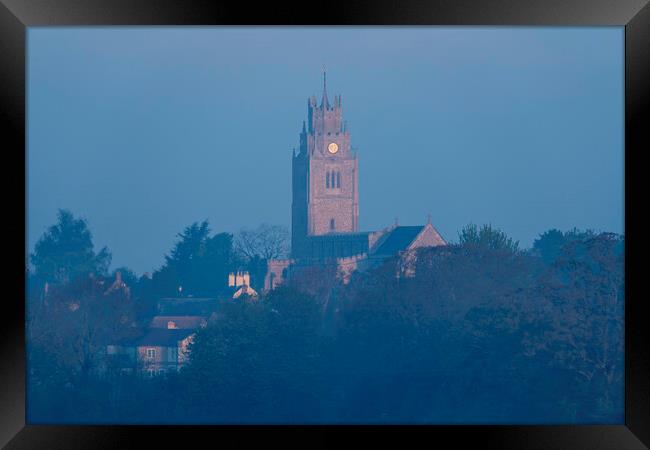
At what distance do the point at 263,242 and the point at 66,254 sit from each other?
380 inches

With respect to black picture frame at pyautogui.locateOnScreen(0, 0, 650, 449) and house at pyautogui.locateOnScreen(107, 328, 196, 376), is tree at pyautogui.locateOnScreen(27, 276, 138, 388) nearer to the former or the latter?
house at pyautogui.locateOnScreen(107, 328, 196, 376)

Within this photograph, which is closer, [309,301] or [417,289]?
[417,289]

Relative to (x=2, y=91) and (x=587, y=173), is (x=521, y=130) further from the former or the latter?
(x=2, y=91)

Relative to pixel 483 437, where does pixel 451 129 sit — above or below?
above

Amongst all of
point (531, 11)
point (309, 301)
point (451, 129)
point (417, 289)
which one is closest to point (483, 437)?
point (531, 11)

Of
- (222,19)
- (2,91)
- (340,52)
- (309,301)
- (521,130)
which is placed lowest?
(309,301)

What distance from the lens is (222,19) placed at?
238 centimetres

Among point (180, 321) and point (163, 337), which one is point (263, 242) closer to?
point (180, 321)

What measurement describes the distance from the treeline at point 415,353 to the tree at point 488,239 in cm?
8

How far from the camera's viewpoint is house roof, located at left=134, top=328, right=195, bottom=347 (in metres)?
33.9

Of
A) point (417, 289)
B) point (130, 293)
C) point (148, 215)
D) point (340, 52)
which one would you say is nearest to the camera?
point (417, 289)

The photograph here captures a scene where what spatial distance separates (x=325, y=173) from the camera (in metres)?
54.4

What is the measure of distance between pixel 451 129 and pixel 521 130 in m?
3.47

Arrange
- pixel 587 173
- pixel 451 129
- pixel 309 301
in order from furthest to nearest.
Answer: pixel 451 129 → pixel 587 173 → pixel 309 301
